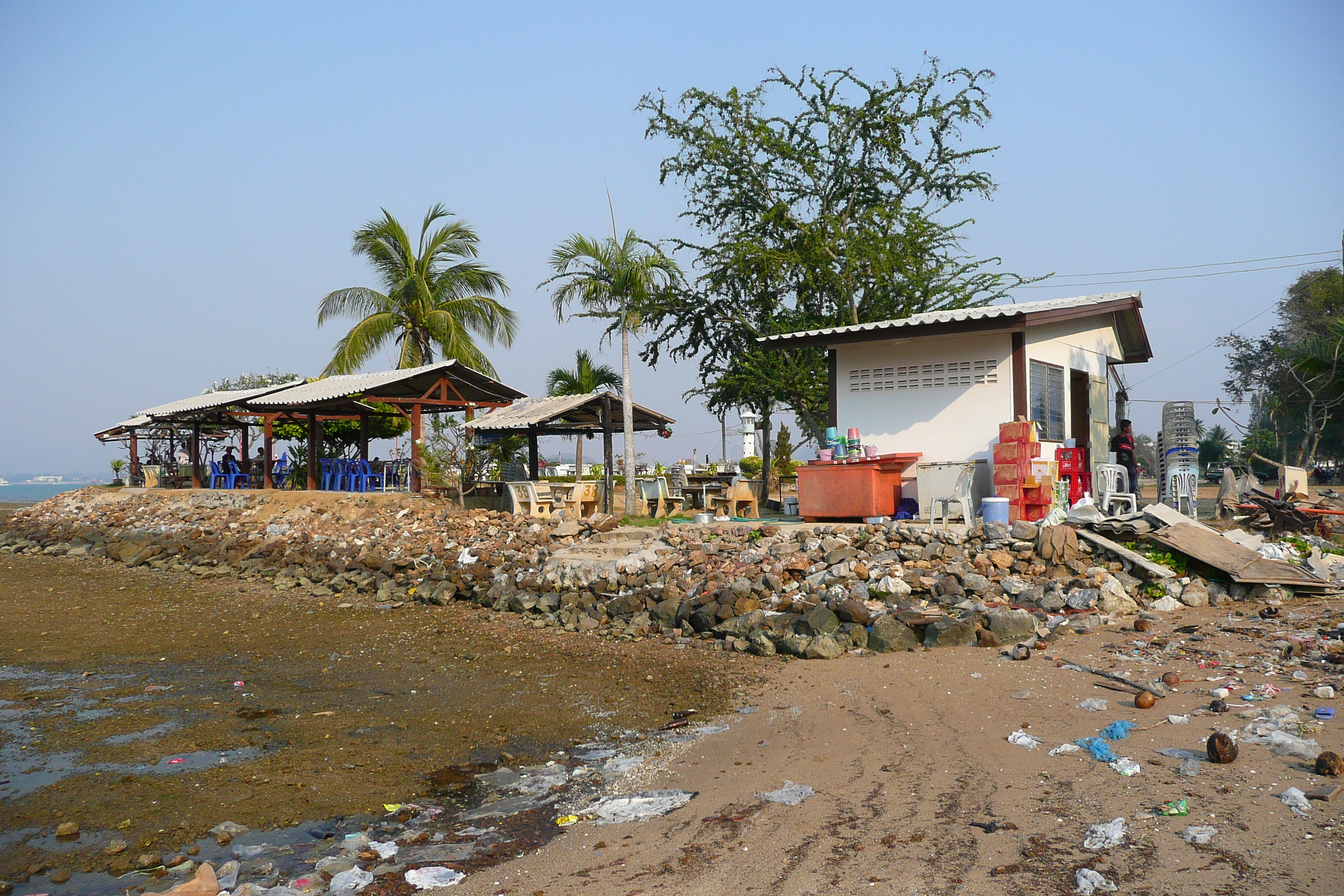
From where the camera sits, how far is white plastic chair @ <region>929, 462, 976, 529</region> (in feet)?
38.4

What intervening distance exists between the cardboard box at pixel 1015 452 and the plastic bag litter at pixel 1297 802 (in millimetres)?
7335

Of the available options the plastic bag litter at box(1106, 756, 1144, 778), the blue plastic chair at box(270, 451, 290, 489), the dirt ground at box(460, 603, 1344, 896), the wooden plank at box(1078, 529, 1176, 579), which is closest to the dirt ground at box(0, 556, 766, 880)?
the dirt ground at box(460, 603, 1344, 896)

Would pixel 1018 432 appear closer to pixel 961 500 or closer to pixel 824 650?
pixel 961 500

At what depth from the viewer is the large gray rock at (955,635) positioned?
883 centimetres

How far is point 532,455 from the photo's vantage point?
2266 cm

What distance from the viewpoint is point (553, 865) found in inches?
184

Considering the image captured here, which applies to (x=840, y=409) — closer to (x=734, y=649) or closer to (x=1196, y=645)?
(x=734, y=649)

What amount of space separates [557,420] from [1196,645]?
15.5m

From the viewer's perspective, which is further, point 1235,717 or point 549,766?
point 549,766

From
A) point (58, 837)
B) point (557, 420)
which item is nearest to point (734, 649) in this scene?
point (58, 837)

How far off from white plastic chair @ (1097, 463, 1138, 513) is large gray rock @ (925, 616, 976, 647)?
4.60 meters

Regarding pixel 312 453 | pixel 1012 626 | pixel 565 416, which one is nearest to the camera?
pixel 1012 626

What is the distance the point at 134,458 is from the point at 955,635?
32.7 metres

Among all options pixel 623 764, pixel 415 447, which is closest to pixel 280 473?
pixel 415 447
